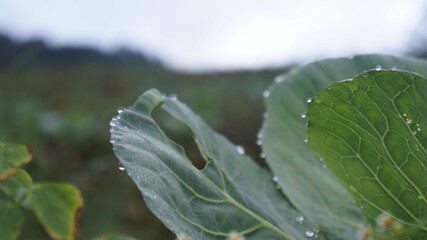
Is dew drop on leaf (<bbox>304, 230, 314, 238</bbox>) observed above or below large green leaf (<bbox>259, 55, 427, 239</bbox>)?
below

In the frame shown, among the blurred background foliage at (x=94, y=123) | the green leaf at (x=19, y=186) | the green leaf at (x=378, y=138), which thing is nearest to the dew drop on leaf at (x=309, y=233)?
the green leaf at (x=378, y=138)

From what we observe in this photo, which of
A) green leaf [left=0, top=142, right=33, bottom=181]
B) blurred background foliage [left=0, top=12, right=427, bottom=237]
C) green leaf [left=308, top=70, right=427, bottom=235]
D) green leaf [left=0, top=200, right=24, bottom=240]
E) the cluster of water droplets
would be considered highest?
green leaf [left=308, top=70, right=427, bottom=235]

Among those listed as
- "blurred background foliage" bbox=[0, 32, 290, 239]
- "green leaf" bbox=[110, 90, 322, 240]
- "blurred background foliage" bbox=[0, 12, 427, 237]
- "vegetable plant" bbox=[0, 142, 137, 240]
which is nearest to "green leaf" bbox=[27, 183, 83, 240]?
"vegetable plant" bbox=[0, 142, 137, 240]

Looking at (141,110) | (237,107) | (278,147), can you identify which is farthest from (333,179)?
(237,107)

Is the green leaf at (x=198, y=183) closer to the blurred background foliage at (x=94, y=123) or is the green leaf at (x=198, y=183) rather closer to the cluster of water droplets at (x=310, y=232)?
the cluster of water droplets at (x=310, y=232)

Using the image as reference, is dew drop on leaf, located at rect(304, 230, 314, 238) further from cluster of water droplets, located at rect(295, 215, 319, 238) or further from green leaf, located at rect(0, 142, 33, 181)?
green leaf, located at rect(0, 142, 33, 181)

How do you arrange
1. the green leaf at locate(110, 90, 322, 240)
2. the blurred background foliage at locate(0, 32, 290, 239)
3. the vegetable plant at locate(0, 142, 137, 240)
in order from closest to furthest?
the green leaf at locate(110, 90, 322, 240), the vegetable plant at locate(0, 142, 137, 240), the blurred background foliage at locate(0, 32, 290, 239)
